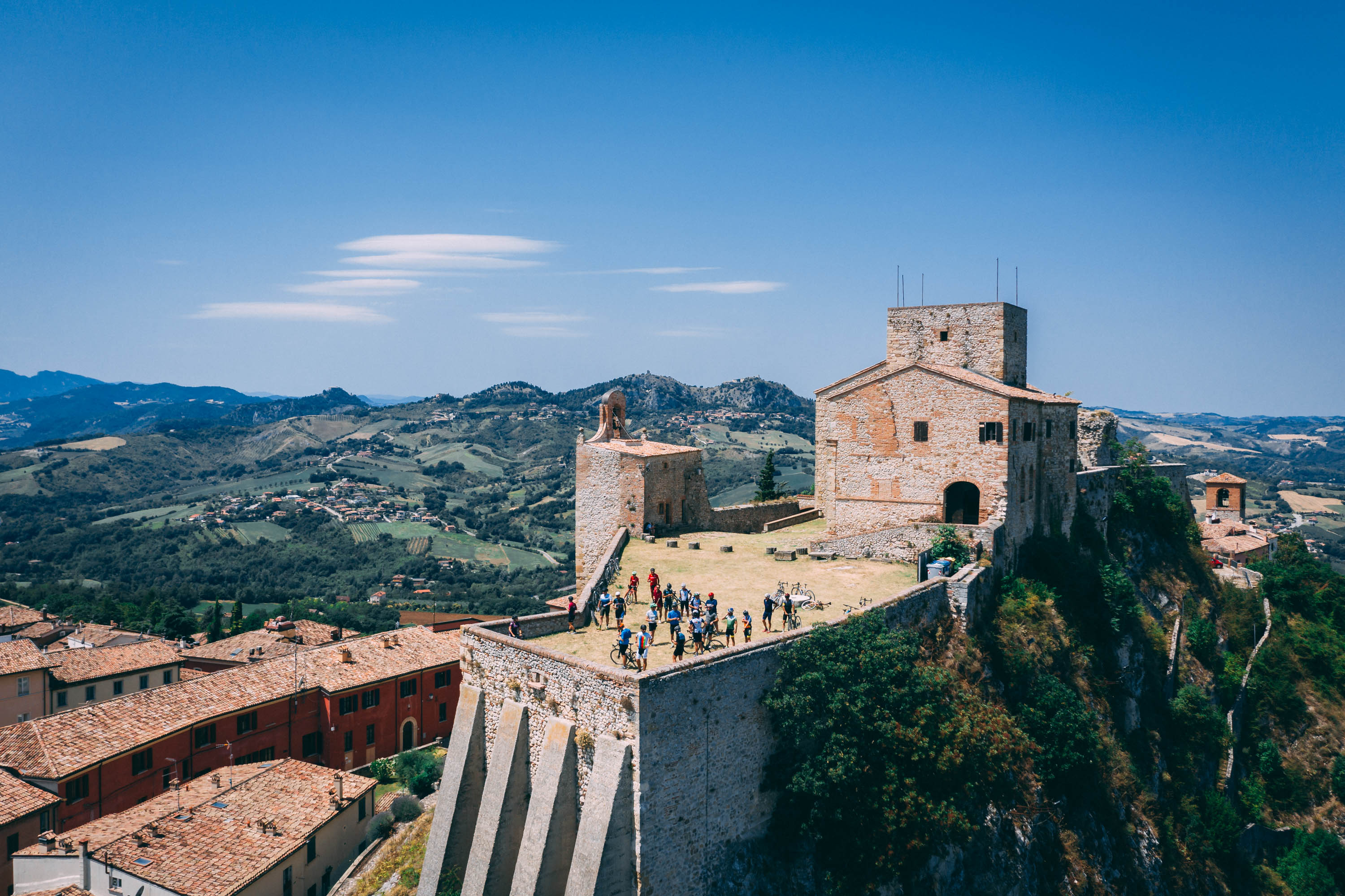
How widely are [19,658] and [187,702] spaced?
13.2 metres

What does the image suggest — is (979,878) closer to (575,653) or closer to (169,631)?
(575,653)

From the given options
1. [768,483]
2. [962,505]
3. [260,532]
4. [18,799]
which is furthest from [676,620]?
[260,532]

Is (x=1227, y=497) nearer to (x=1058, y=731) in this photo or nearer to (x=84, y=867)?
(x=1058, y=731)

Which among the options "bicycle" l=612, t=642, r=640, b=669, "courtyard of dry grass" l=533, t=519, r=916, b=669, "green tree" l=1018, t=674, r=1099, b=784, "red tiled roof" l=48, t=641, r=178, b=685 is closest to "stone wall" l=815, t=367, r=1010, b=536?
"courtyard of dry grass" l=533, t=519, r=916, b=669

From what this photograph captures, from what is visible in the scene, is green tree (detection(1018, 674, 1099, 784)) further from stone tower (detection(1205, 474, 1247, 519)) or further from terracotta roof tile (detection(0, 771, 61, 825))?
stone tower (detection(1205, 474, 1247, 519))

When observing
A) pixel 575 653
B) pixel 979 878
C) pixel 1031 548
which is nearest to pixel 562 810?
pixel 575 653

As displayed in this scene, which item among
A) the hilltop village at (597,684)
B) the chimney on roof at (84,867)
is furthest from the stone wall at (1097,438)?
the chimney on roof at (84,867)

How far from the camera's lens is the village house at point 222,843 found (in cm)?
2705

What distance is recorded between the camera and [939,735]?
73.3ft

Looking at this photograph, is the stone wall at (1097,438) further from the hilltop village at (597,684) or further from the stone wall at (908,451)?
the stone wall at (908,451)

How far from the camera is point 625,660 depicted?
2127 centimetres

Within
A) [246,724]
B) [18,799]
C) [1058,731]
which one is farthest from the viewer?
[246,724]

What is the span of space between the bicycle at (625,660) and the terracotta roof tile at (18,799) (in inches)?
972

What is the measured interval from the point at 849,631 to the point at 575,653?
709 centimetres
